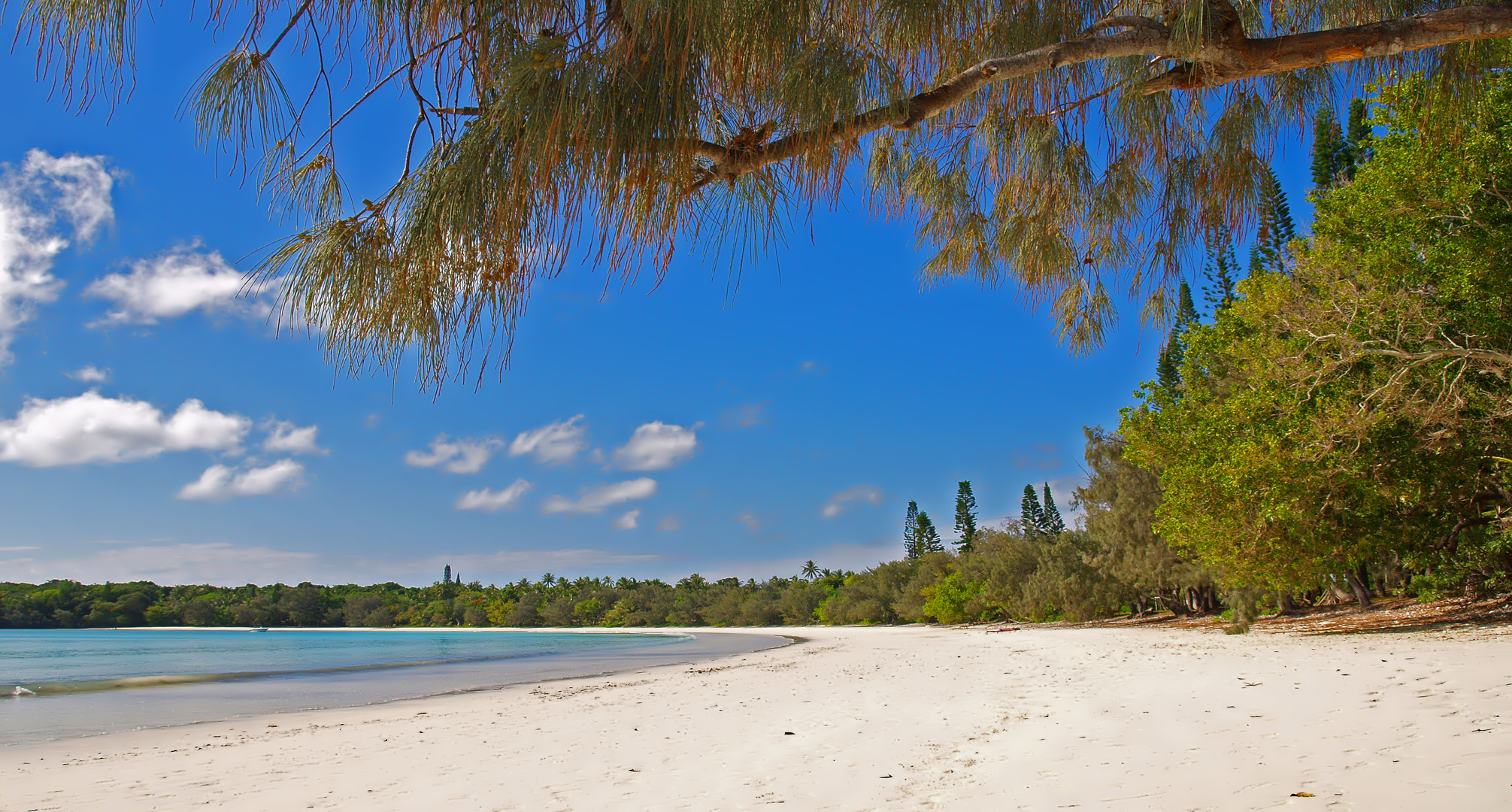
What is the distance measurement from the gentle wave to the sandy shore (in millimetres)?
8350

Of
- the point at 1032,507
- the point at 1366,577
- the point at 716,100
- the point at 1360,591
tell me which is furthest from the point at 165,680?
the point at 1032,507

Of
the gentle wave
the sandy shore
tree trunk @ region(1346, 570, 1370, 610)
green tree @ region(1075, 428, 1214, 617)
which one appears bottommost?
the gentle wave

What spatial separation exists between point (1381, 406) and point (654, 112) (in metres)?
7.53

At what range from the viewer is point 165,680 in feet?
52.2

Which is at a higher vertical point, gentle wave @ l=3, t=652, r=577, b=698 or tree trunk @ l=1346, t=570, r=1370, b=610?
tree trunk @ l=1346, t=570, r=1370, b=610

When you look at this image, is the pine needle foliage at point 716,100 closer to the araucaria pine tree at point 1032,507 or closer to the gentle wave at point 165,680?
the gentle wave at point 165,680

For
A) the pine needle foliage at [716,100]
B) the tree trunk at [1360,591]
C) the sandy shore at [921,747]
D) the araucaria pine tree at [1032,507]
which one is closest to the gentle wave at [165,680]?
the sandy shore at [921,747]

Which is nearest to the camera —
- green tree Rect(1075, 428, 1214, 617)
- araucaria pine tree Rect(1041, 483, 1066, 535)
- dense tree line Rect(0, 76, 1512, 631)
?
dense tree line Rect(0, 76, 1512, 631)

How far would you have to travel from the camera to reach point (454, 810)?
3.56 meters

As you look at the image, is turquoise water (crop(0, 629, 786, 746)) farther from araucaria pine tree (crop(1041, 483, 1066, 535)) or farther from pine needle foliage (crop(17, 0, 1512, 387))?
araucaria pine tree (crop(1041, 483, 1066, 535))

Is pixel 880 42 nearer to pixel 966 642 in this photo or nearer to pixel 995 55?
pixel 995 55

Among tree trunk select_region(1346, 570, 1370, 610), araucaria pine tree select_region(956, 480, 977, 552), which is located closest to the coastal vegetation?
tree trunk select_region(1346, 570, 1370, 610)

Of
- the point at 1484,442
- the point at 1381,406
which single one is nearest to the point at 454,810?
the point at 1381,406

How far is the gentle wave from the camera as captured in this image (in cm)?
1341
